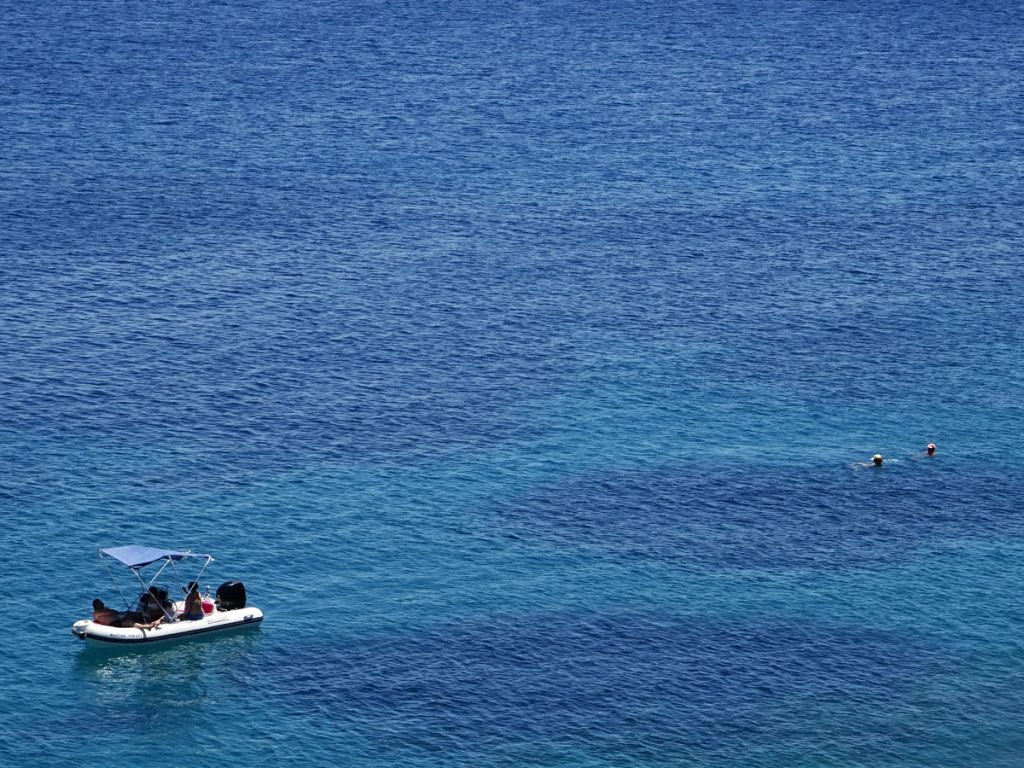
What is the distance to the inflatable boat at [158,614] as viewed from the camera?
13700 centimetres

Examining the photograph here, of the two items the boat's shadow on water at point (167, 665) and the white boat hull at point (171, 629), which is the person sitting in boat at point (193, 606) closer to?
the white boat hull at point (171, 629)

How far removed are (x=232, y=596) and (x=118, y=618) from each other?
29.3 ft

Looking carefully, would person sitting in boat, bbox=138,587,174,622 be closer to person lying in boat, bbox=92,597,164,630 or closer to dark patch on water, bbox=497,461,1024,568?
person lying in boat, bbox=92,597,164,630

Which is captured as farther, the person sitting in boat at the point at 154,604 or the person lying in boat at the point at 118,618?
the person sitting in boat at the point at 154,604

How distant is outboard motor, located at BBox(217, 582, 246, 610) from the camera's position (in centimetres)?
14062

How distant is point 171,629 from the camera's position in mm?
138750

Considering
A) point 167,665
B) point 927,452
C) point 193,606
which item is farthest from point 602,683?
point 927,452

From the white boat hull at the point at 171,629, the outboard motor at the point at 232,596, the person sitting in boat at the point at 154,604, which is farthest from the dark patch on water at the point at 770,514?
the person sitting in boat at the point at 154,604

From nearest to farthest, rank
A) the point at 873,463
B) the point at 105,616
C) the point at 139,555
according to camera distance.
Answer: the point at 105,616
the point at 139,555
the point at 873,463

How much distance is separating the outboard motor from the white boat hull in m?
0.53

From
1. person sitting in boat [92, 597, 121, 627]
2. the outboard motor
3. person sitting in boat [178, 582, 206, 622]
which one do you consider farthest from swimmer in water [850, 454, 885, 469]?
person sitting in boat [92, 597, 121, 627]

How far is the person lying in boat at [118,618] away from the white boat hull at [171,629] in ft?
1.08

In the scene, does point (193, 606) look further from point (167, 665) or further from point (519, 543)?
point (519, 543)

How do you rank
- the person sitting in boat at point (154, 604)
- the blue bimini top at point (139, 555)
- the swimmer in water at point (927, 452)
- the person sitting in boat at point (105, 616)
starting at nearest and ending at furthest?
the person sitting in boat at point (105, 616)
the person sitting in boat at point (154, 604)
the blue bimini top at point (139, 555)
the swimmer in water at point (927, 452)
